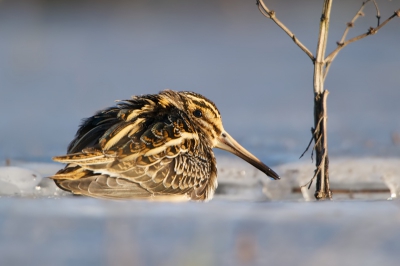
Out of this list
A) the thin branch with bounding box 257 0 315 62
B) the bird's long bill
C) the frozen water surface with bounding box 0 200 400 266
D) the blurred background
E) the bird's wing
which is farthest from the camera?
the blurred background

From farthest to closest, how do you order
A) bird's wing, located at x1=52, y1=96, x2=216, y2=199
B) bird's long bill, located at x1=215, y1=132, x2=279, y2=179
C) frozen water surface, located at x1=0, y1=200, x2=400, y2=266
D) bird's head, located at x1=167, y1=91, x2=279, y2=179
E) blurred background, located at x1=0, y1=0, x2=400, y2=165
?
1. blurred background, located at x1=0, y1=0, x2=400, y2=165
2. bird's long bill, located at x1=215, y1=132, x2=279, y2=179
3. bird's head, located at x1=167, y1=91, x2=279, y2=179
4. bird's wing, located at x1=52, y1=96, x2=216, y2=199
5. frozen water surface, located at x1=0, y1=200, x2=400, y2=266

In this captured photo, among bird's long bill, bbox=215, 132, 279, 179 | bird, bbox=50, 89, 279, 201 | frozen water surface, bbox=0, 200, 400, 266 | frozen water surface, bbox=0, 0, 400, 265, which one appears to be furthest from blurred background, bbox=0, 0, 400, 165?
frozen water surface, bbox=0, 200, 400, 266

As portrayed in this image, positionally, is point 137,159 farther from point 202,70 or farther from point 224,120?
point 202,70

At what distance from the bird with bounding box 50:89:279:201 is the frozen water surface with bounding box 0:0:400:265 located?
0.31m

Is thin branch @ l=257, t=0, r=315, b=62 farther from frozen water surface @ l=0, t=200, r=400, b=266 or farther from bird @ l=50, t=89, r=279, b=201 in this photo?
frozen water surface @ l=0, t=200, r=400, b=266

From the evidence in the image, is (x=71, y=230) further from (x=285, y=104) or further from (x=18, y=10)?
(x=18, y=10)

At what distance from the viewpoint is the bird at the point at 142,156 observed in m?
5.31

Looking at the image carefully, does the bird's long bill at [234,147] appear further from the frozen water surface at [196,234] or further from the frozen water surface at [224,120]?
the frozen water surface at [196,234]

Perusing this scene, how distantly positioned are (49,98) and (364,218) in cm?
762

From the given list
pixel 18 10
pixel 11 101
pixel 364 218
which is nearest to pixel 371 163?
pixel 364 218

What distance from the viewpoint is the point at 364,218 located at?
3.65 meters

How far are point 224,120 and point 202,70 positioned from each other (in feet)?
8.56

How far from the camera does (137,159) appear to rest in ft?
17.9

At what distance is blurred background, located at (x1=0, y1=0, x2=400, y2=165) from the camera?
901 cm
